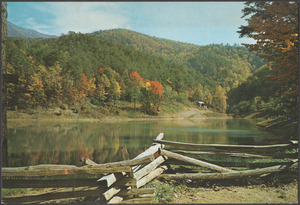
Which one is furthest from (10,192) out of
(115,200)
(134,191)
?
(134,191)

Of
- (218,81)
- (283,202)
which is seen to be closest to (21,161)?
(283,202)

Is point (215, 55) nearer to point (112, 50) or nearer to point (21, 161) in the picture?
point (112, 50)

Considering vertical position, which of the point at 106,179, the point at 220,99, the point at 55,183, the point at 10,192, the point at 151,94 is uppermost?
the point at 151,94

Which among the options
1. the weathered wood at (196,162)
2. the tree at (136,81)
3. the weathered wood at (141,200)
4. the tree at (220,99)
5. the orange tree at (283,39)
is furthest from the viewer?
the tree at (136,81)

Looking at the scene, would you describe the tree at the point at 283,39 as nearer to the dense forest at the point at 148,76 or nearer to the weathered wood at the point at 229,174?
the dense forest at the point at 148,76

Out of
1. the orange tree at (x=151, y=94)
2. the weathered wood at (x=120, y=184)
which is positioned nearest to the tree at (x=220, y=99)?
the orange tree at (x=151, y=94)

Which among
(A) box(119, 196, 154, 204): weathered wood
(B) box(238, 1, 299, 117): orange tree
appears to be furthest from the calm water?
(B) box(238, 1, 299, 117): orange tree

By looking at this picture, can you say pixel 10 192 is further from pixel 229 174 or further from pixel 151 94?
pixel 151 94
